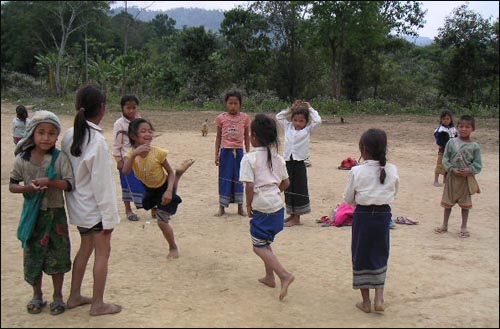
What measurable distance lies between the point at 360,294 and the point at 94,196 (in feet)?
6.66

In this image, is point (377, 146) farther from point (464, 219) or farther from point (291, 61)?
point (291, 61)

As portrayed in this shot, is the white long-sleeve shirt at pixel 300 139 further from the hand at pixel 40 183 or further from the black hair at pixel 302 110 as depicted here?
the hand at pixel 40 183

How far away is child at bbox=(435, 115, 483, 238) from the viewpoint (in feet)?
17.1

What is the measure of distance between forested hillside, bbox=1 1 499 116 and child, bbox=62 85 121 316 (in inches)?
614

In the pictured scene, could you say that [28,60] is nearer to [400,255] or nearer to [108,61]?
[108,61]

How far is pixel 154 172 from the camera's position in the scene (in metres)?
4.17

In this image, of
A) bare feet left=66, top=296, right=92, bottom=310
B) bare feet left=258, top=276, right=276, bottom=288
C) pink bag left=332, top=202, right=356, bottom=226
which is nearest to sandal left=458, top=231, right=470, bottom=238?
pink bag left=332, top=202, right=356, bottom=226

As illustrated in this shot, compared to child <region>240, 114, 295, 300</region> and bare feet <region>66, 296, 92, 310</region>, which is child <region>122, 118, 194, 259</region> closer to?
child <region>240, 114, 295, 300</region>

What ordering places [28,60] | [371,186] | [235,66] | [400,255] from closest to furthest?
[371,186]
[400,255]
[235,66]
[28,60]

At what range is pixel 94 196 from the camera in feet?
10.1

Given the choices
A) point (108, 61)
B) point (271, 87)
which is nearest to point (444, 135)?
point (271, 87)

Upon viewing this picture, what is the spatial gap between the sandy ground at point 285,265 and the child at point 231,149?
0.94ft

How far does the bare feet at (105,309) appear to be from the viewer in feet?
10.4

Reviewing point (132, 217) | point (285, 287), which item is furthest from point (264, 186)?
point (132, 217)
